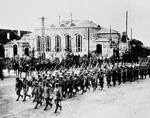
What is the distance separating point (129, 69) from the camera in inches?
896

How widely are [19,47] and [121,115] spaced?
4442cm

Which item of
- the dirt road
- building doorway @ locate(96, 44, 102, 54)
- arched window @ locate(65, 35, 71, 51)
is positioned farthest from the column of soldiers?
arched window @ locate(65, 35, 71, 51)

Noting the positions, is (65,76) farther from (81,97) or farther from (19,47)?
(19,47)

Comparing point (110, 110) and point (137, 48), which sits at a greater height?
point (137, 48)

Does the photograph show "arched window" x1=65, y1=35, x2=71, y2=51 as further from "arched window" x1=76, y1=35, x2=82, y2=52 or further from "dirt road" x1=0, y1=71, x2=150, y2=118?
"dirt road" x1=0, y1=71, x2=150, y2=118

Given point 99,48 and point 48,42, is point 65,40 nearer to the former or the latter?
point 48,42

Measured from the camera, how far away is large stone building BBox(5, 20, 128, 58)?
49.6m

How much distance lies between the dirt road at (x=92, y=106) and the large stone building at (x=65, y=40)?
32.5m

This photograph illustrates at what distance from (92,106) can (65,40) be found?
39.6 m

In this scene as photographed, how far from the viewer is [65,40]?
5219 centimetres

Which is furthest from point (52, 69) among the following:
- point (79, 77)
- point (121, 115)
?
point (121, 115)

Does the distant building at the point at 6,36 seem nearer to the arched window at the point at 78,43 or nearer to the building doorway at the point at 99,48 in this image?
the arched window at the point at 78,43

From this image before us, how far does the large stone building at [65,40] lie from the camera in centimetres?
4959

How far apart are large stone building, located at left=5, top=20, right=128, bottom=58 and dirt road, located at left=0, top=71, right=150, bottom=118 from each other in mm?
32516
